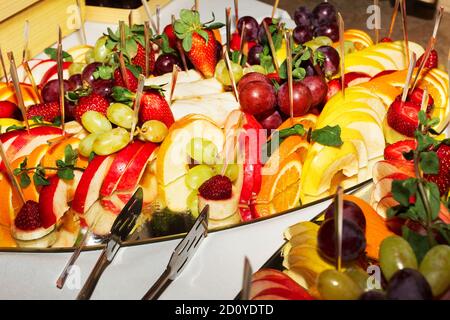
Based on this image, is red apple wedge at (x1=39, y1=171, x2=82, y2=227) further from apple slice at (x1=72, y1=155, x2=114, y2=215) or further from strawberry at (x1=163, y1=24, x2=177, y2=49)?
strawberry at (x1=163, y1=24, x2=177, y2=49)

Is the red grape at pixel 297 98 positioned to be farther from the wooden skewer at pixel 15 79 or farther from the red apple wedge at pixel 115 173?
the wooden skewer at pixel 15 79

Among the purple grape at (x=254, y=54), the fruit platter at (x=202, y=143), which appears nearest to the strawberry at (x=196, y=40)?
the fruit platter at (x=202, y=143)

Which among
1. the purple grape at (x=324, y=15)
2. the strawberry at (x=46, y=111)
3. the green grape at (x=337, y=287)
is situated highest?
the purple grape at (x=324, y=15)

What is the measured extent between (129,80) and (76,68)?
31 centimetres

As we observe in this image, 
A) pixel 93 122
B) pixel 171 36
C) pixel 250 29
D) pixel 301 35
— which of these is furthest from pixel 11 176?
pixel 301 35

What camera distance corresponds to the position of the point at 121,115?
53.7 inches

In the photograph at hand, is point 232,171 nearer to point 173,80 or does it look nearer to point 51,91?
point 173,80

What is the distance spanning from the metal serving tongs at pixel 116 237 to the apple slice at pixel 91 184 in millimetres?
108

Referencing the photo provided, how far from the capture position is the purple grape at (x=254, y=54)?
1.70 meters

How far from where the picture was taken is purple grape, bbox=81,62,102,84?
1.59 metres

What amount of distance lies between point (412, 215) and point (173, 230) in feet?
1.78

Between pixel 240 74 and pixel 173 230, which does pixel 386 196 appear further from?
pixel 240 74

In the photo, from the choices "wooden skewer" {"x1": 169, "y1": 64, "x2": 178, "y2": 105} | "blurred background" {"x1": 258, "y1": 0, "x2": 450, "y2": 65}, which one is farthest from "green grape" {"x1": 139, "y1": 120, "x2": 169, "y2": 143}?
"blurred background" {"x1": 258, "y1": 0, "x2": 450, "y2": 65}

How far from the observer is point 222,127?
1.47 meters
